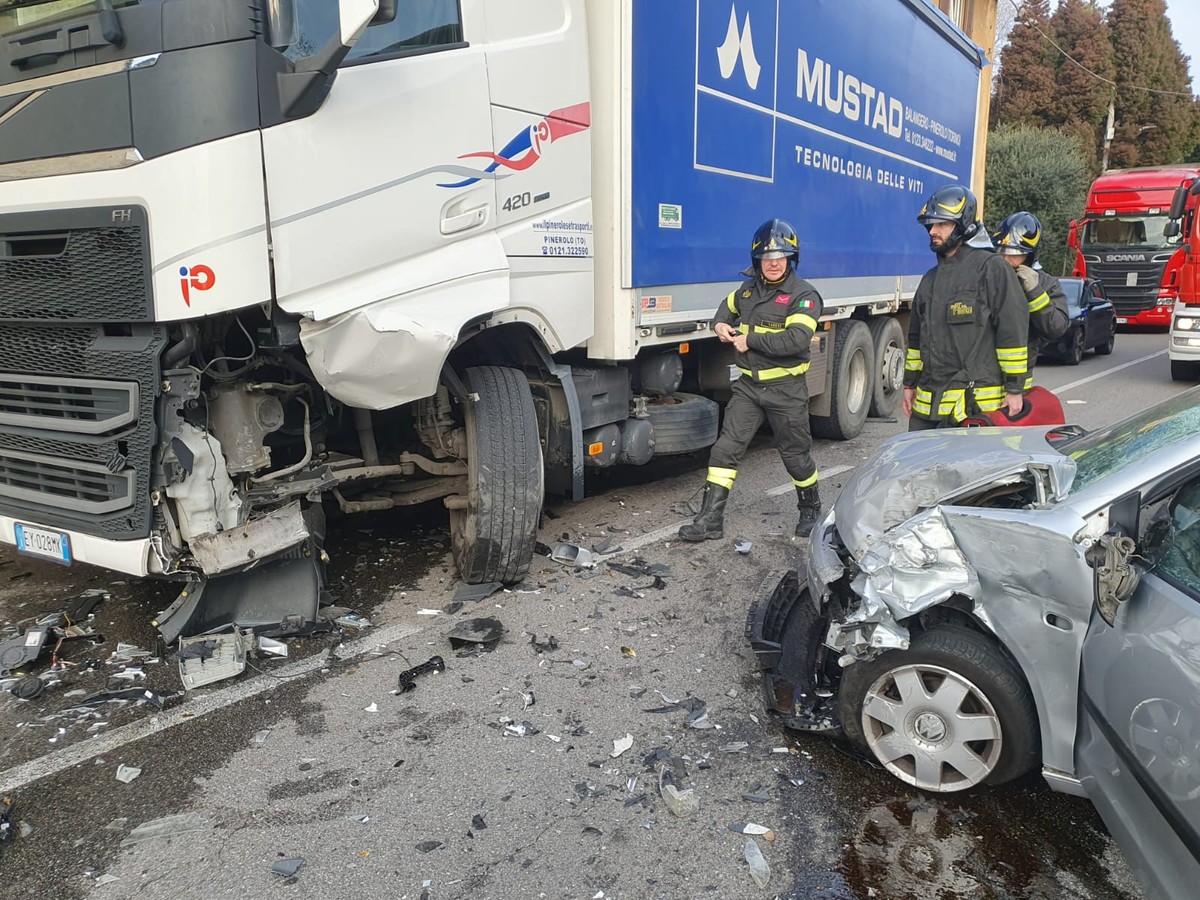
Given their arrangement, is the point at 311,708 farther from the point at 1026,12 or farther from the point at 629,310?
the point at 1026,12

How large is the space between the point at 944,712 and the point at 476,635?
1.98m

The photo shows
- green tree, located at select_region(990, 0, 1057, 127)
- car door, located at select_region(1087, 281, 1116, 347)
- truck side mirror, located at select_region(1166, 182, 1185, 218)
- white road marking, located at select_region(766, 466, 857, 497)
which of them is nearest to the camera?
white road marking, located at select_region(766, 466, 857, 497)

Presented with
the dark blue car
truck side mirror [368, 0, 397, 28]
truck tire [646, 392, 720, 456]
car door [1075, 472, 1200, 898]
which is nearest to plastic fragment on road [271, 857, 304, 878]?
car door [1075, 472, 1200, 898]

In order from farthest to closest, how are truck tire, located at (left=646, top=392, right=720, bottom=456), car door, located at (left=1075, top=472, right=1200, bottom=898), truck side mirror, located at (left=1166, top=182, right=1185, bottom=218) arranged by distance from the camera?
truck side mirror, located at (left=1166, top=182, right=1185, bottom=218) → truck tire, located at (left=646, top=392, right=720, bottom=456) → car door, located at (left=1075, top=472, right=1200, bottom=898)

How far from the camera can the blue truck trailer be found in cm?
314

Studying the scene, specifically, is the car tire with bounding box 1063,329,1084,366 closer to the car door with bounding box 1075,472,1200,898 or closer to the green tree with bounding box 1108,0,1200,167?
the car door with bounding box 1075,472,1200,898

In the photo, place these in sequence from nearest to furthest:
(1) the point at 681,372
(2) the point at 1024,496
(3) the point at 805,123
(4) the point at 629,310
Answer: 1. (2) the point at 1024,496
2. (4) the point at 629,310
3. (1) the point at 681,372
4. (3) the point at 805,123

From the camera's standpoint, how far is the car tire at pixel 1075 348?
13.7 metres

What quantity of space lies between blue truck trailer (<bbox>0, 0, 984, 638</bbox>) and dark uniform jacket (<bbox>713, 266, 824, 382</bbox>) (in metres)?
0.40

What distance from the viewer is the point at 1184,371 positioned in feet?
38.7

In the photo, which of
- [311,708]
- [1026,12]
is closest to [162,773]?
[311,708]

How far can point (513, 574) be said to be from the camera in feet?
14.8

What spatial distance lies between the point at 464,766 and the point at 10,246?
8.30ft

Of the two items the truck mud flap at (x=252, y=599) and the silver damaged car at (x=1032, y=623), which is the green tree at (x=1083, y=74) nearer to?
the silver damaged car at (x=1032, y=623)
